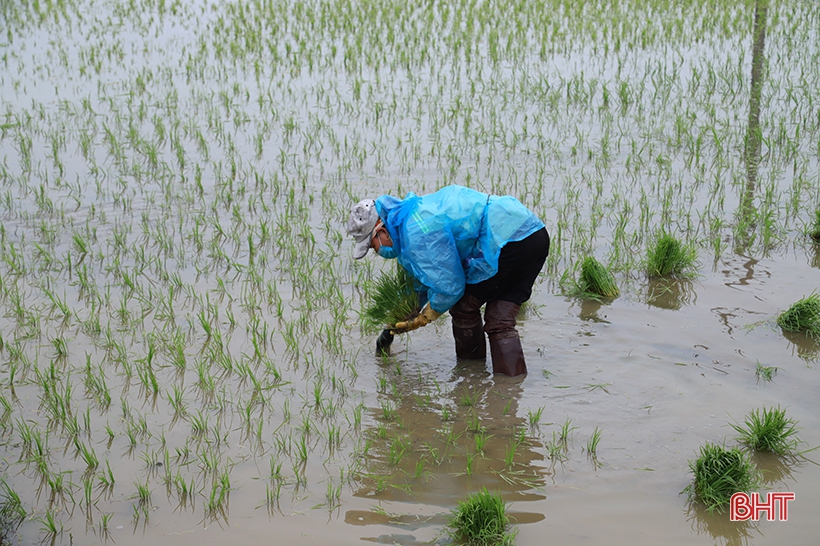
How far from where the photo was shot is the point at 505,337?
387 centimetres

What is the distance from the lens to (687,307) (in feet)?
14.9

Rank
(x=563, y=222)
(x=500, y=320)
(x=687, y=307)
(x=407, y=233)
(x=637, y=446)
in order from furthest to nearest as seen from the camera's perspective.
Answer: (x=563, y=222), (x=687, y=307), (x=500, y=320), (x=407, y=233), (x=637, y=446)

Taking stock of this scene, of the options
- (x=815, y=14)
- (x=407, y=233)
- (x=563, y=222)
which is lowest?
(x=563, y=222)

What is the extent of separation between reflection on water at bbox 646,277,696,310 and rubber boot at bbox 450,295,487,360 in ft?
3.74

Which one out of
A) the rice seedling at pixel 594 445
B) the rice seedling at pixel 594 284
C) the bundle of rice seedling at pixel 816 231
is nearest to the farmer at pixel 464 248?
the rice seedling at pixel 594 445

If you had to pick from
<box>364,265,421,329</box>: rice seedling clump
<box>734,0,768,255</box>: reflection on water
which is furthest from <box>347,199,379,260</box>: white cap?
<box>734,0,768,255</box>: reflection on water

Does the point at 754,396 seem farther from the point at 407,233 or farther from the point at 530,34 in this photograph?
the point at 530,34

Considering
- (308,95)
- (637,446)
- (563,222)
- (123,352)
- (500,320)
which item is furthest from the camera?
(308,95)

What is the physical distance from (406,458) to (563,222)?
8.58 feet

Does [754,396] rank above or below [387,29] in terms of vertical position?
below

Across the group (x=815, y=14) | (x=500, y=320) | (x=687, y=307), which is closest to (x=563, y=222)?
(x=687, y=307)

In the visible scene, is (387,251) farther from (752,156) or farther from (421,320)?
(752,156)

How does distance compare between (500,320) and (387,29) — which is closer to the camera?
(500,320)

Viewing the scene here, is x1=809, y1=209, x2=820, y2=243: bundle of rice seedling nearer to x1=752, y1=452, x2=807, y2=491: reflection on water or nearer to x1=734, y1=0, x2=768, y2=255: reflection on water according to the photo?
x1=734, y1=0, x2=768, y2=255: reflection on water
